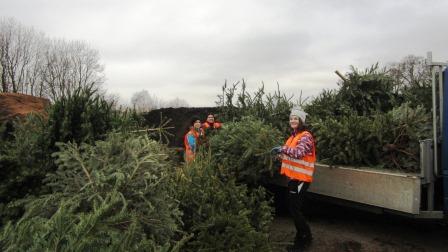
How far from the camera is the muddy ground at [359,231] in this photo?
206 inches

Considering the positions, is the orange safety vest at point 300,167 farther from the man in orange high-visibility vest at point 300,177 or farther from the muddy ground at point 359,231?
the muddy ground at point 359,231

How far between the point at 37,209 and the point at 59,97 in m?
1.29

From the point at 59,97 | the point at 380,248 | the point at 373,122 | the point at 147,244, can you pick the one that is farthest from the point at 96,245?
the point at 373,122

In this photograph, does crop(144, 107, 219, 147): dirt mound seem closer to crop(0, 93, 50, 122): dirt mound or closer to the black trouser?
crop(0, 93, 50, 122): dirt mound

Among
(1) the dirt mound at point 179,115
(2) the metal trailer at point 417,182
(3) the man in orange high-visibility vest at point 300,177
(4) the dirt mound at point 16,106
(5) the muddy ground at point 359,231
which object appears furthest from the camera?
(1) the dirt mound at point 179,115

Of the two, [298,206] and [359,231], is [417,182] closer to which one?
[298,206]

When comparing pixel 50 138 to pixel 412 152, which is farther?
pixel 412 152

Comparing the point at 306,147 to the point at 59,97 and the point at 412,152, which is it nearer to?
the point at 412,152

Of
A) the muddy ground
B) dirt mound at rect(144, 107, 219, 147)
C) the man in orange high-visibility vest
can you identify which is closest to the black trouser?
the man in orange high-visibility vest

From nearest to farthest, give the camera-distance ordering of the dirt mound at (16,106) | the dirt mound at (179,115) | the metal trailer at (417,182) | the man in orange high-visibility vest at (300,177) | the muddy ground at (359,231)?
the metal trailer at (417,182), the dirt mound at (16,106), the man in orange high-visibility vest at (300,177), the muddy ground at (359,231), the dirt mound at (179,115)

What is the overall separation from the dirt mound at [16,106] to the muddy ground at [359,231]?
335 cm

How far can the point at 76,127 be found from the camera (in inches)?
154

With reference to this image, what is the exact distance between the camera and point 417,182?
456 centimetres

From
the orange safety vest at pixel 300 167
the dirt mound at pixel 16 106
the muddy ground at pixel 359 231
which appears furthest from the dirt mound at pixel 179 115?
the orange safety vest at pixel 300 167
